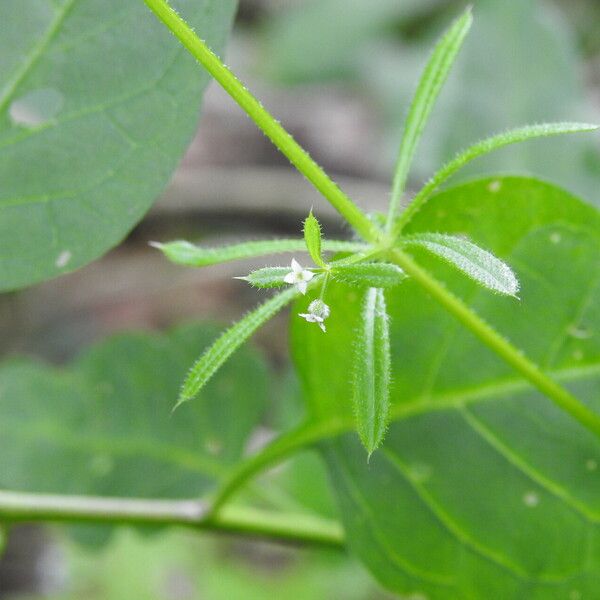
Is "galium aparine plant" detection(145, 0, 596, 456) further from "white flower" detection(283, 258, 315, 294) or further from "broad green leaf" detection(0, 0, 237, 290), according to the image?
"broad green leaf" detection(0, 0, 237, 290)

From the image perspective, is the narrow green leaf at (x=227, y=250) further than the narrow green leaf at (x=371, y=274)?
Yes

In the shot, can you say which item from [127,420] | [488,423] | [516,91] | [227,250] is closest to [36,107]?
[227,250]

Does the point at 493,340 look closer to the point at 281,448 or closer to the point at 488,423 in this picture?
the point at 488,423

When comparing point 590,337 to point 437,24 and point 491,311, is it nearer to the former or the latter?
point 491,311

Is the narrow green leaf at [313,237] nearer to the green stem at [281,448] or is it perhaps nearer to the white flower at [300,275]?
the white flower at [300,275]

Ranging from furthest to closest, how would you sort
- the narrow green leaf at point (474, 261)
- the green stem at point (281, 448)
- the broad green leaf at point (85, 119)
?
1. the green stem at point (281, 448)
2. the broad green leaf at point (85, 119)
3. the narrow green leaf at point (474, 261)

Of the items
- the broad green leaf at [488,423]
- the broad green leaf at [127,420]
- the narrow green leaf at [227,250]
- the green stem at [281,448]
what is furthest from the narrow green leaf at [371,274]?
the broad green leaf at [127,420]
